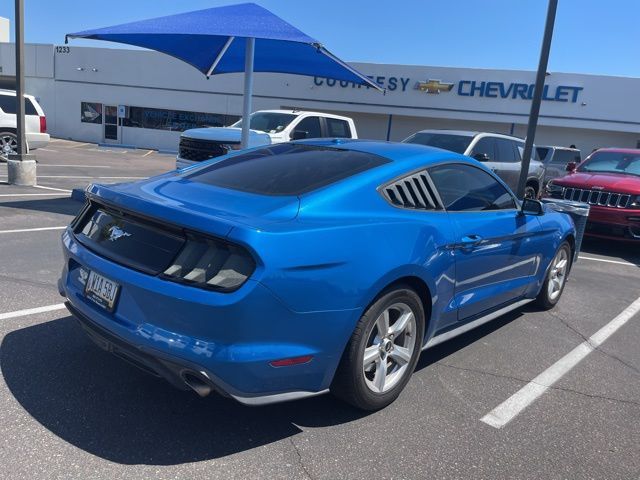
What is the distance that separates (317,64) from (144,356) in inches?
326

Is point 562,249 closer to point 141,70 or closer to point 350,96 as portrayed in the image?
point 350,96

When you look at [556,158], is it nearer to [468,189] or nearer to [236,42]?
[236,42]

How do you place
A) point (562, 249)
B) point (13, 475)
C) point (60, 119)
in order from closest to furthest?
point (13, 475) < point (562, 249) < point (60, 119)

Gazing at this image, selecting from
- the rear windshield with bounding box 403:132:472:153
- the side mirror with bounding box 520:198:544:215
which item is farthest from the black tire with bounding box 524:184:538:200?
the side mirror with bounding box 520:198:544:215

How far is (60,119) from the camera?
31078 millimetres

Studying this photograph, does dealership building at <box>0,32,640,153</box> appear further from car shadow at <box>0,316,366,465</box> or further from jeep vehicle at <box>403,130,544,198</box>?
car shadow at <box>0,316,366,465</box>

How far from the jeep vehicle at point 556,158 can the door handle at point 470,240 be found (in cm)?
1669

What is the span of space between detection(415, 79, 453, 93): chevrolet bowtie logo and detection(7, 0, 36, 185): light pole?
20.4 m

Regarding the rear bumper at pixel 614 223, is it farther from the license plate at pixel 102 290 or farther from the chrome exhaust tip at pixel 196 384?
the license plate at pixel 102 290

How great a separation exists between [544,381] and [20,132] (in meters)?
10.3

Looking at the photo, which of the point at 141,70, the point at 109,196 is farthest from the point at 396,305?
the point at 141,70

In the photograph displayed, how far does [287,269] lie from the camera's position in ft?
8.49

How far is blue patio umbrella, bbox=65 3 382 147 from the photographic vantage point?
Result: 7.32m

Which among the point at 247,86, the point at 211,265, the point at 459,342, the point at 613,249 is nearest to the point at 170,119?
the point at 247,86
